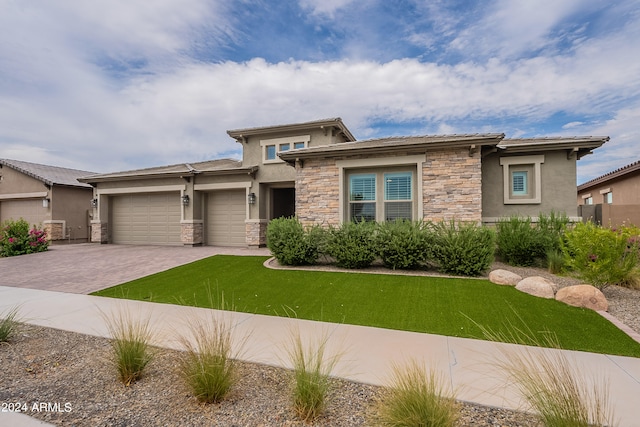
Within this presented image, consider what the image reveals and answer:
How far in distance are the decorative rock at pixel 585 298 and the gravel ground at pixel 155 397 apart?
4361 mm

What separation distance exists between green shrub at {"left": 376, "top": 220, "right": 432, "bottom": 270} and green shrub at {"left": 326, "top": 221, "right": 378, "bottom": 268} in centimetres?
27

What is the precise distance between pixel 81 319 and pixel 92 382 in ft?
8.73

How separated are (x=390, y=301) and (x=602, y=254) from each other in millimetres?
4664

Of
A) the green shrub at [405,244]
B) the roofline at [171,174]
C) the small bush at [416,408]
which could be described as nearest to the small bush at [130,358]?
the small bush at [416,408]

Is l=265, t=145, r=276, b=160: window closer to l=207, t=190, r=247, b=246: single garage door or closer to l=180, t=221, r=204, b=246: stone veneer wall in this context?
l=207, t=190, r=247, b=246: single garage door

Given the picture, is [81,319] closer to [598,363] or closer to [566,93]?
[598,363]

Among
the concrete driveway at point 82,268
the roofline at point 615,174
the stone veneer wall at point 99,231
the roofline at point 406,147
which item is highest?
the roofline at point 406,147

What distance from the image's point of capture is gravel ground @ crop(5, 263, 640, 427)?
248cm

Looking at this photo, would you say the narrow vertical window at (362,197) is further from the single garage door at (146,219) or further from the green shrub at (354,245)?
the single garage door at (146,219)

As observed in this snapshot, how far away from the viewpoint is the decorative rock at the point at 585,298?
5355mm

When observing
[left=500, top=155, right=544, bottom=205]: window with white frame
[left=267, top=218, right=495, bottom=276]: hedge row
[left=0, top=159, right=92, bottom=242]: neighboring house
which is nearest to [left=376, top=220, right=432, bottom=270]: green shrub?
[left=267, top=218, right=495, bottom=276]: hedge row

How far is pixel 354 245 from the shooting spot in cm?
862

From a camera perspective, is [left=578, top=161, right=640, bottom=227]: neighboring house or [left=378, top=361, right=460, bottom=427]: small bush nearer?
[left=378, top=361, right=460, bottom=427]: small bush

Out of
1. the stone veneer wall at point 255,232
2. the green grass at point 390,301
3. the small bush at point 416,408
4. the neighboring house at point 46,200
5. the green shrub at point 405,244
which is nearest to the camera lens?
the small bush at point 416,408
